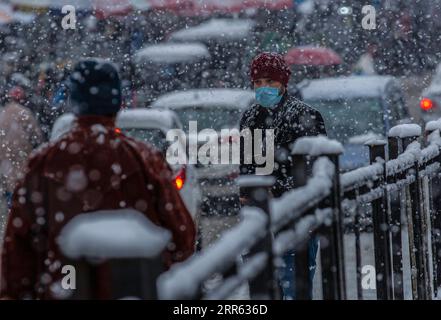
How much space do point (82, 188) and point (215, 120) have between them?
31.8 ft

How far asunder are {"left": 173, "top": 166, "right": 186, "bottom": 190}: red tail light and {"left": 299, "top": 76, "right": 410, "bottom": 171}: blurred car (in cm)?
396

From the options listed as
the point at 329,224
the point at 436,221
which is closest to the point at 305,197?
the point at 329,224

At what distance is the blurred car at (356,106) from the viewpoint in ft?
45.7

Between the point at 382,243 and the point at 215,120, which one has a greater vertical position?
the point at 215,120

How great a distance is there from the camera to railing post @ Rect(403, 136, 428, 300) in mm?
6633

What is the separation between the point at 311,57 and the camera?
87.2ft

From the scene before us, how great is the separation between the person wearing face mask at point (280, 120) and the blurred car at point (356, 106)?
6746mm

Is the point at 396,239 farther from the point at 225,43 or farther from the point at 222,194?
the point at 225,43

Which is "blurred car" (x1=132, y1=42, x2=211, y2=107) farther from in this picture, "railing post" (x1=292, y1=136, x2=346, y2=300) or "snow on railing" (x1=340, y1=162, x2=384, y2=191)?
"railing post" (x1=292, y1=136, x2=346, y2=300)

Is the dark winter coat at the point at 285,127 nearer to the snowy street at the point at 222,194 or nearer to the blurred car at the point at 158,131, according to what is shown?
the snowy street at the point at 222,194

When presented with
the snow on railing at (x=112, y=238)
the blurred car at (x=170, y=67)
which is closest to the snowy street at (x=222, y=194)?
the snow on railing at (x=112, y=238)

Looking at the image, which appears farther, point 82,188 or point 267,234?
point 82,188

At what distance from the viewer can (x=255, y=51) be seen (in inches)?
1053
